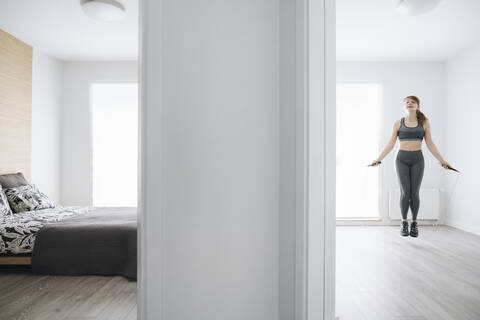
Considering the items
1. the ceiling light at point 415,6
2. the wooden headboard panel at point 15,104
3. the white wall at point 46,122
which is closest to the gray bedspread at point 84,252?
the wooden headboard panel at point 15,104

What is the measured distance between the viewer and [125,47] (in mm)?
4391

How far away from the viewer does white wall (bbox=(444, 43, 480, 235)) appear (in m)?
4.25

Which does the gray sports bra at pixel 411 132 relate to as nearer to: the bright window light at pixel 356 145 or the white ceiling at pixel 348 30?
the white ceiling at pixel 348 30

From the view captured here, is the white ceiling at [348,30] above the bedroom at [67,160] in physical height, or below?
above

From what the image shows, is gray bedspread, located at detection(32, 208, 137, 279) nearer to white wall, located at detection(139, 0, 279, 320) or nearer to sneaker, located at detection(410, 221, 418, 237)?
white wall, located at detection(139, 0, 279, 320)

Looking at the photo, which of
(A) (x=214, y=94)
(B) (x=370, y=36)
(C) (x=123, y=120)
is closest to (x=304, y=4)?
(A) (x=214, y=94)

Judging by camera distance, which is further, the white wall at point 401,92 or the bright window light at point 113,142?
the bright window light at point 113,142

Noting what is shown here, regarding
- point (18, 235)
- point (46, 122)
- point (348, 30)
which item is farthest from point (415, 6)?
point (46, 122)

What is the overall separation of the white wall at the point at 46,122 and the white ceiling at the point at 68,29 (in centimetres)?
25

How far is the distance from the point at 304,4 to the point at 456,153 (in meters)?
4.67

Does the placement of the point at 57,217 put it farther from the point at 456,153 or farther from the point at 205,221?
the point at 456,153

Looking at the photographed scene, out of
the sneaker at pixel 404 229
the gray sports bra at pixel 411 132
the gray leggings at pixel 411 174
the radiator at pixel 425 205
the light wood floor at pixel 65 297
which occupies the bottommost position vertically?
the light wood floor at pixel 65 297

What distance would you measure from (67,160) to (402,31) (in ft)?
17.4

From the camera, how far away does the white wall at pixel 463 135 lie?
425 centimetres
